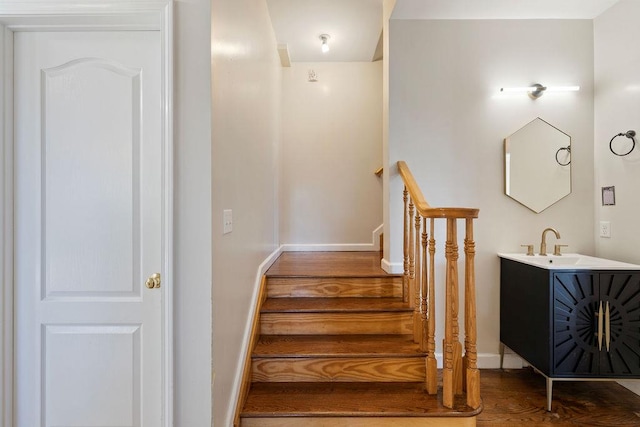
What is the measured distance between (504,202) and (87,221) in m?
2.75

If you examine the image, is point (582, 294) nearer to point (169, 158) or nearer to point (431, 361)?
point (431, 361)

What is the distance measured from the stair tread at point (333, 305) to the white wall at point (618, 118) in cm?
167

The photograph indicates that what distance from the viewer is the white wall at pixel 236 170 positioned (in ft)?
4.34

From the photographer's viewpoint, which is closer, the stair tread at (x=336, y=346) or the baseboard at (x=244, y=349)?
the baseboard at (x=244, y=349)

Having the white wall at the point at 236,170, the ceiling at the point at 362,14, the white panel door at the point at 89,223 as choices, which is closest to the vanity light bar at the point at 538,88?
the ceiling at the point at 362,14

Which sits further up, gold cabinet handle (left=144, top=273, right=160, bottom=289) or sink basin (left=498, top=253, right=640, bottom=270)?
gold cabinet handle (left=144, top=273, right=160, bottom=289)

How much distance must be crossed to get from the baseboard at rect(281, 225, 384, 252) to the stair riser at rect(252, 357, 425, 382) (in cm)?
187

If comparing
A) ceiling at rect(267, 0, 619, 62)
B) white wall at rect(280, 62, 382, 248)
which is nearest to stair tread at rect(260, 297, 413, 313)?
white wall at rect(280, 62, 382, 248)

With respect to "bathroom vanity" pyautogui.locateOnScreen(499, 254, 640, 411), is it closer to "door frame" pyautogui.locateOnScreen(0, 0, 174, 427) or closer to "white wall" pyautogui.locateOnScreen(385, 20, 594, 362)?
"white wall" pyautogui.locateOnScreen(385, 20, 594, 362)

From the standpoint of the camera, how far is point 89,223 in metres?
1.32

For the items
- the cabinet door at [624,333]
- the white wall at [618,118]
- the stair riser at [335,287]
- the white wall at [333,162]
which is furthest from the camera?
the white wall at [333,162]

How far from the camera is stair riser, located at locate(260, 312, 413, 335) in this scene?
1.98m

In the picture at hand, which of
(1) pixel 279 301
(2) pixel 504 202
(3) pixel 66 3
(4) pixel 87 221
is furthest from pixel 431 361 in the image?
(3) pixel 66 3

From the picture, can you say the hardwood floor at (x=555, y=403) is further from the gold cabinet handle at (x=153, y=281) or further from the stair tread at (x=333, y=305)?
the gold cabinet handle at (x=153, y=281)
